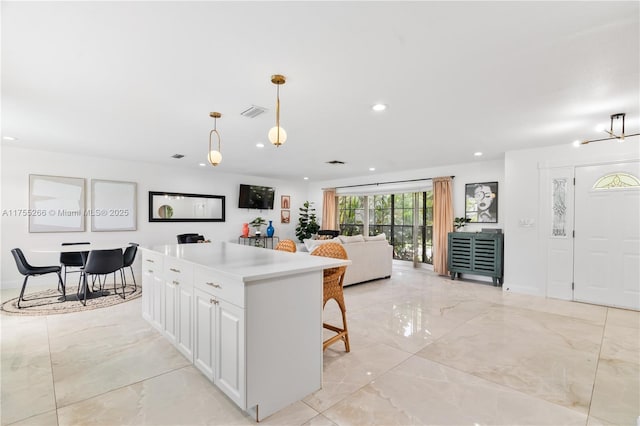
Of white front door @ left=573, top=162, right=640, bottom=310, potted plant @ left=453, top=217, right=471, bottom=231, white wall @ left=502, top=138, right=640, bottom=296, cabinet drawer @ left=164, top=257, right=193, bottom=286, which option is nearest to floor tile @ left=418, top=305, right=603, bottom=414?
white front door @ left=573, top=162, right=640, bottom=310

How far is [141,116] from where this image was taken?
11.7 ft

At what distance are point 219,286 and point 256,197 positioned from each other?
6.60 meters

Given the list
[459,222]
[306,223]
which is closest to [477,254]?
[459,222]

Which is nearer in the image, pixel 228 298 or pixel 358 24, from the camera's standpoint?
pixel 358 24

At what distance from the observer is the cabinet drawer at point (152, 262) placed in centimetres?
307

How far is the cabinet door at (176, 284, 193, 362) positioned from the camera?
248 cm

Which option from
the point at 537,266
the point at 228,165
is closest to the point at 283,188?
the point at 228,165

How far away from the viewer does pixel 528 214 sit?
200 inches

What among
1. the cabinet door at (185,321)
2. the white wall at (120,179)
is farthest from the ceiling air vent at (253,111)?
the white wall at (120,179)

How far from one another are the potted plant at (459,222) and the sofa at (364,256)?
151 centimetres

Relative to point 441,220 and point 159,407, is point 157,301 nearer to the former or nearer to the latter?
point 159,407

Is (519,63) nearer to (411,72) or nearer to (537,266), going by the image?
(411,72)

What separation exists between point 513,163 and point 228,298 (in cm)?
524

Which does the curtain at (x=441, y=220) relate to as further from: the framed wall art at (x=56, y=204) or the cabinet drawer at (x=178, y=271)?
the framed wall art at (x=56, y=204)
